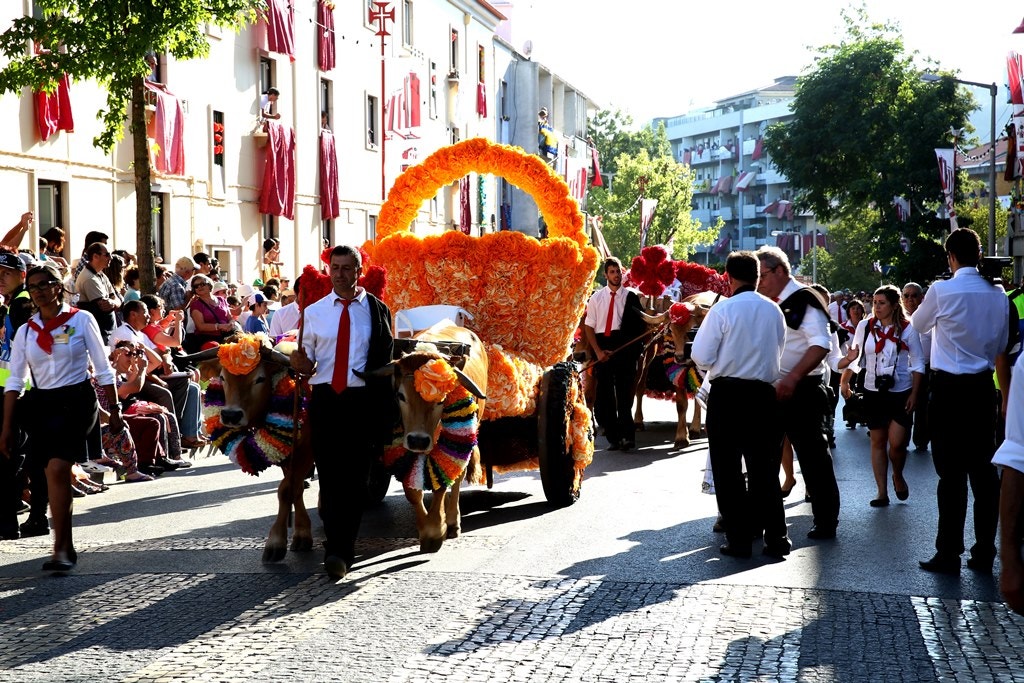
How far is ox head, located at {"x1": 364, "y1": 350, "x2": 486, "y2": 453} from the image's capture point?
8.31 metres

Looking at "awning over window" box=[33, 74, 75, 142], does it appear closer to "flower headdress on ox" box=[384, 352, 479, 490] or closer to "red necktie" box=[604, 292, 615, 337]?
"red necktie" box=[604, 292, 615, 337]

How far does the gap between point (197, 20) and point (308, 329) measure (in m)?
9.94

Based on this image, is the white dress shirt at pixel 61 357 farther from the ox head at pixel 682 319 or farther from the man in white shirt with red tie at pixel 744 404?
the ox head at pixel 682 319

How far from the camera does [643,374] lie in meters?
15.7

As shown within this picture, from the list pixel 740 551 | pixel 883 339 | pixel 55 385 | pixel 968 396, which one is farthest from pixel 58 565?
pixel 883 339

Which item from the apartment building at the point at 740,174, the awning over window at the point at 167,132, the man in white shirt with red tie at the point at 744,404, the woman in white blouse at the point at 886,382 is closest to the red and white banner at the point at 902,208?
the awning over window at the point at 167,132

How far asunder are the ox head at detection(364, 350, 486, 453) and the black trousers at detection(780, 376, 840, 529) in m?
2.42

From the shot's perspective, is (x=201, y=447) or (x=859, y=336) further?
(x=201, y=447)

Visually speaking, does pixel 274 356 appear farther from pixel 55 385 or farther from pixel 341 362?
pixel 55 385

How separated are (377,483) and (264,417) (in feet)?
4.08

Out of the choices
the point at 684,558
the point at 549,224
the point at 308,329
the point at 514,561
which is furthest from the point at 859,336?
the point at 308,329

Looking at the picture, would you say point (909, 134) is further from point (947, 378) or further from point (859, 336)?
point (947, 378)

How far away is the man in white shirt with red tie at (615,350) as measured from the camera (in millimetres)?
15000

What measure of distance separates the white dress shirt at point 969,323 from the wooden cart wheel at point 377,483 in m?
3.55
